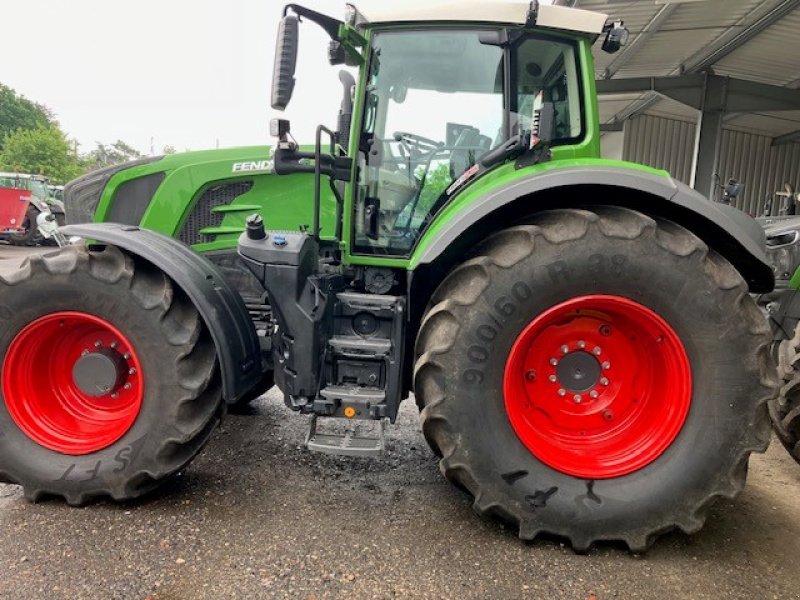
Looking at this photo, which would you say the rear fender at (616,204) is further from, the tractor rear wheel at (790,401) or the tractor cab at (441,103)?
the tractor rear wheel at (790,401)

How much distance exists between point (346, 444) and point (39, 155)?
41.7m

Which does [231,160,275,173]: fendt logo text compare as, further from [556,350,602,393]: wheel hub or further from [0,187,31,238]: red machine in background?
[0,187,31,238]: red machine in background

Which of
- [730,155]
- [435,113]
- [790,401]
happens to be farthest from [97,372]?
[730,155]

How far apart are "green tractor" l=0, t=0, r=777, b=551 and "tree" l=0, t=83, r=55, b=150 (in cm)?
5439

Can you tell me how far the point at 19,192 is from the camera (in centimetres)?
1678

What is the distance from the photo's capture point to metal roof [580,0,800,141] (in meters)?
7.94

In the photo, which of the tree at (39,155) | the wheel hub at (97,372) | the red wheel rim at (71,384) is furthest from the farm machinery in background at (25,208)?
the tree at (39,155)

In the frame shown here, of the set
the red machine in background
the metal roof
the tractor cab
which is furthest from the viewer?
the red machine in background

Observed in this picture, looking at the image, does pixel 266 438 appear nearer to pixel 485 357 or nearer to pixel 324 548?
pixel 324 548

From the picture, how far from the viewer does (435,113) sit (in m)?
2.93

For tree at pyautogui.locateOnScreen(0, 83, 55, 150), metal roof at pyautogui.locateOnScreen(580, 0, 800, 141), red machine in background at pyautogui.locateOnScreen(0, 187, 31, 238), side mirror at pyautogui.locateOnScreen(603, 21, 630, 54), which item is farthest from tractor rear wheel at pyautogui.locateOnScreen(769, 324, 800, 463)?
tree at pyautogui.locateOnScreen(0, 83, 55, 150)

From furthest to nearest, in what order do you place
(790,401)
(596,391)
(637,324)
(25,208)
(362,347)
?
(25,208)
(790,401)
(362,347)
(596,391)
(637,324)

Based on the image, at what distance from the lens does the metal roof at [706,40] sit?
26.0 feet

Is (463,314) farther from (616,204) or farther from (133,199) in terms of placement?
(133,199)
